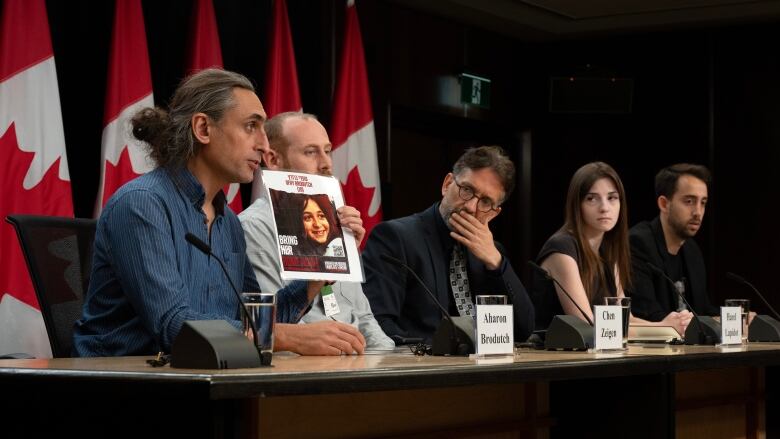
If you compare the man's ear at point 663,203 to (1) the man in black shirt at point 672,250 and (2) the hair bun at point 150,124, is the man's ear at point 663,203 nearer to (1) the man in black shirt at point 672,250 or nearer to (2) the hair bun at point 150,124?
(1) the man in black shirt at point 672,250

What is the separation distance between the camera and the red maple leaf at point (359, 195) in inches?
201

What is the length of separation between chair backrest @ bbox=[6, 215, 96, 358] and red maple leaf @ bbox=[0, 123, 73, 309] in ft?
3.41

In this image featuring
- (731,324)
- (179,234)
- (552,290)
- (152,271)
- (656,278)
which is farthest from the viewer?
(656,278)

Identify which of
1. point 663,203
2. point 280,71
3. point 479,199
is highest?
point 280,71

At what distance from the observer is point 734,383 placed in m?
3.10

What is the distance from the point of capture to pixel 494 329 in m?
2.11

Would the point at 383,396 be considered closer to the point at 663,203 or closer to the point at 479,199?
the point at 479,199

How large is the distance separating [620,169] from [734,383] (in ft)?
13.8

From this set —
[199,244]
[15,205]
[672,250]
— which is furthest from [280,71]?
[199,244]

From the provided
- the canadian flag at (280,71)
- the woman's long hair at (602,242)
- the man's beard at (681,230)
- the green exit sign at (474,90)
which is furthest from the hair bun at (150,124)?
the green exit sign at (474,90)

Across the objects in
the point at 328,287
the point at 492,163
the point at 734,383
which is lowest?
the point at 734,383

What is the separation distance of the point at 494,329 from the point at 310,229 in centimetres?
42

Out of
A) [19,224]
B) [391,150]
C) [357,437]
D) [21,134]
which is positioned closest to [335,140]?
[391,150]

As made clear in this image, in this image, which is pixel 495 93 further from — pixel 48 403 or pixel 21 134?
pixel 48 403
